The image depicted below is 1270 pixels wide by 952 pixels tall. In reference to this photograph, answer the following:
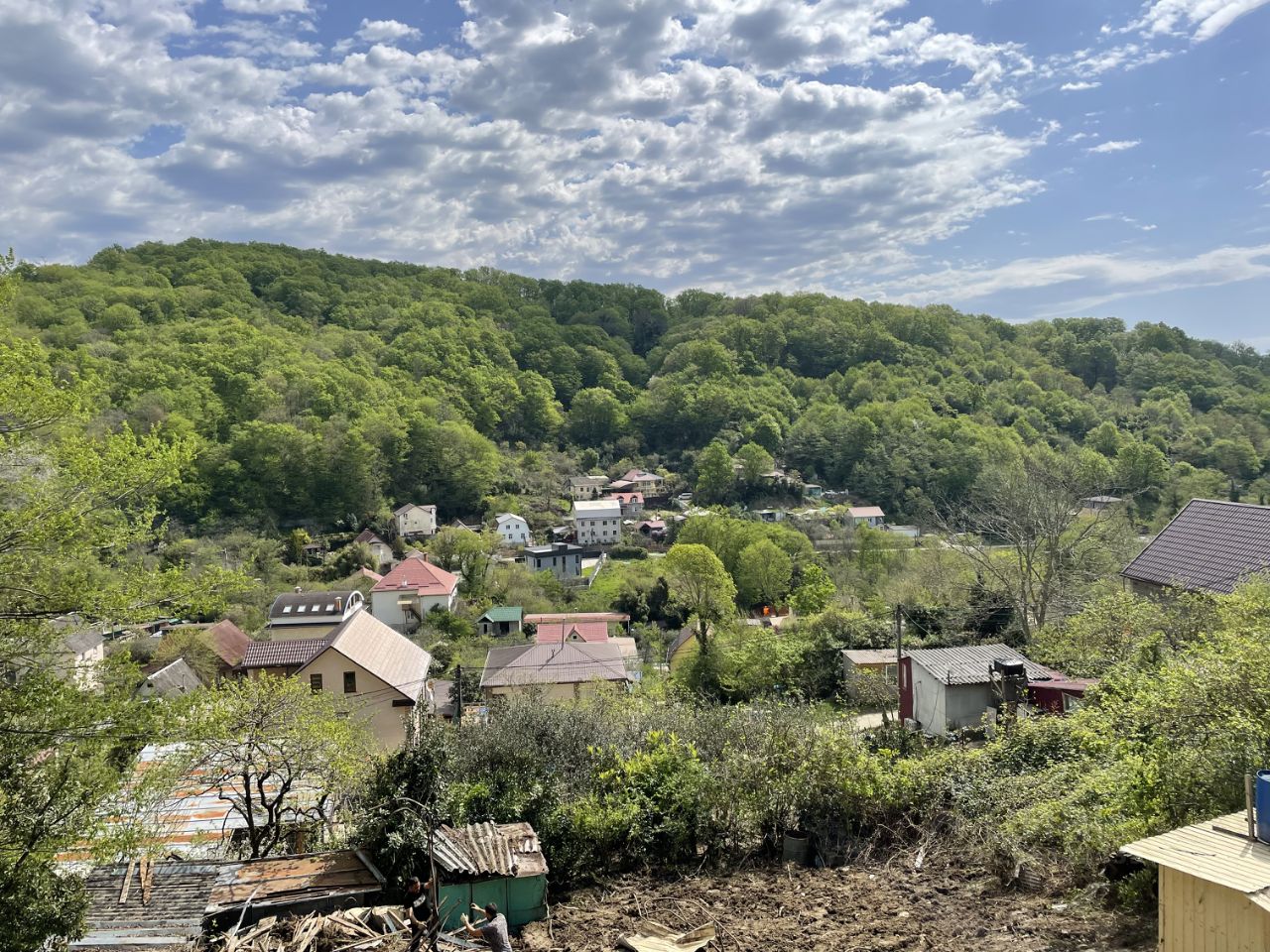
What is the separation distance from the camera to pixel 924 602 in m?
22.1

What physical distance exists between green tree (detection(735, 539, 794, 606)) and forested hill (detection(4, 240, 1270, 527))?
1831 centimetres

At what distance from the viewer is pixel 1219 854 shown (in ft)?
13.1

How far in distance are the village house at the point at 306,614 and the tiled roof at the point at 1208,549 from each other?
25.2 m

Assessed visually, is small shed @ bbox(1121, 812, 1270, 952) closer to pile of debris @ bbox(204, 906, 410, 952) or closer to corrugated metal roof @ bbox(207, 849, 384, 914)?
pile of debris @ bbox(204, 906, 410, 952)

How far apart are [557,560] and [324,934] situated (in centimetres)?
3972

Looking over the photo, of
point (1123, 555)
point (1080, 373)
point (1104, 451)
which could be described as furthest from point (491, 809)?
point (1080, 373)

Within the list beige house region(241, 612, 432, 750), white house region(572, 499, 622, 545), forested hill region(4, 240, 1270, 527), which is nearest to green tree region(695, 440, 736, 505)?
forested hill region(4, 240, 1270, 527)

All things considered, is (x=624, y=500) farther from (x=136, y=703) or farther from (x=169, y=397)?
(x=136, y=703)

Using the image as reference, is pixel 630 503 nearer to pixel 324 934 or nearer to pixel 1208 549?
pixel 1208 549

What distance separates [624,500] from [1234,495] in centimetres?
3835

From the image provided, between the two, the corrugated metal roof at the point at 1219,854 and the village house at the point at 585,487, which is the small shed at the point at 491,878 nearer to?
the corrugated metal roof at the point at 1219,854

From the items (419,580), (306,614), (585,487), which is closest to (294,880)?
(306,614)

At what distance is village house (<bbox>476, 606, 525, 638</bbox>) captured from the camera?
111 feet

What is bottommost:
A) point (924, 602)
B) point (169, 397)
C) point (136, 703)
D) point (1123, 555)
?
point (924, 602)
